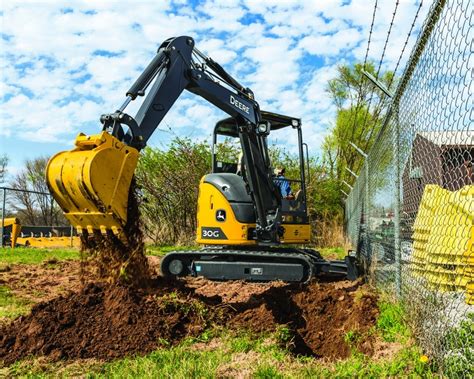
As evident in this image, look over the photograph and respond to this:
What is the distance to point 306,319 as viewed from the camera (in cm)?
555

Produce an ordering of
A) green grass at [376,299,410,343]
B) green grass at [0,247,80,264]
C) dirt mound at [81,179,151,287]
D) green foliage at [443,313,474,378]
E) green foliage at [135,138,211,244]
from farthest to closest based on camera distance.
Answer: green foliage at [135,138,211,244]
green grass at [0,247,80,264]
dirt mound at [81,179,151,287]
green grass at [376,299,410,343]
green foliage at [443,313,474,378]

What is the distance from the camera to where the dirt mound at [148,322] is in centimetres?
440

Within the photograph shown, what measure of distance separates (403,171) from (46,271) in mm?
7396

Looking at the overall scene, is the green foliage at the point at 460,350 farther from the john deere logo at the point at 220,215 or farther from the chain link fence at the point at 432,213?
the john deere logo at the point at 220,215

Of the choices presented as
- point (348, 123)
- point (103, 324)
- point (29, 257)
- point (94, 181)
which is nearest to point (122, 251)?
point (94, 181)

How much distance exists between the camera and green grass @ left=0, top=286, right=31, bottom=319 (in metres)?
5.93

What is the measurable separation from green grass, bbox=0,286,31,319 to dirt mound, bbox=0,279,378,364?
108 centimetres

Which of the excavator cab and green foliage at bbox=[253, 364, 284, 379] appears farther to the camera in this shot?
the excavator cab

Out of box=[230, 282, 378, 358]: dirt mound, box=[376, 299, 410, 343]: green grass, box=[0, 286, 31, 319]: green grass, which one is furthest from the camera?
box=[0, 286, 31, 319]: green grass

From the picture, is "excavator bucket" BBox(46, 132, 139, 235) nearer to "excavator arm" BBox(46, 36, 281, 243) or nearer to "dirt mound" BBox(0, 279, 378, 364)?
"excavator arm" BBox(46, 36, 281, 243)

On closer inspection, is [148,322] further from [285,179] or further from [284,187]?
[284,187]

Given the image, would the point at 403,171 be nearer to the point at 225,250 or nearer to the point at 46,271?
Answer: the point at 225,250

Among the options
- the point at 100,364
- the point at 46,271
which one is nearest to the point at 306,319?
the point at 100,364

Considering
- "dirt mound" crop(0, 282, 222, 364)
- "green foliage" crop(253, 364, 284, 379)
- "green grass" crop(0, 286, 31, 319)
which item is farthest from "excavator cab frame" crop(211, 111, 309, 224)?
"green foliage" crop(253, 364, 284, 379)
